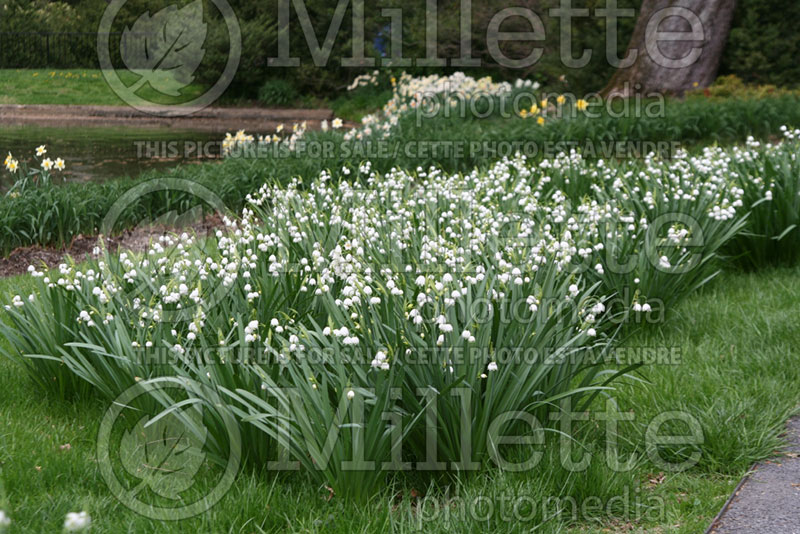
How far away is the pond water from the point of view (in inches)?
516

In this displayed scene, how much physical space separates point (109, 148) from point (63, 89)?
30.9 ft

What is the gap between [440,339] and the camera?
325 centimetres

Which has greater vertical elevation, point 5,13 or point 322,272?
point 5,13

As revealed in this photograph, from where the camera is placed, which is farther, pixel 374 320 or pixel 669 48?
pixel 669 48

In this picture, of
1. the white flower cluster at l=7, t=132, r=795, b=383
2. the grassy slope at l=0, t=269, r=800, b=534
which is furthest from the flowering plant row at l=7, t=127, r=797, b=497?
the grassy slope at l=0, t=269, r=800, b=534

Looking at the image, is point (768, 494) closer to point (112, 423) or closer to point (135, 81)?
point (112, 423)

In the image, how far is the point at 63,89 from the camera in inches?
949

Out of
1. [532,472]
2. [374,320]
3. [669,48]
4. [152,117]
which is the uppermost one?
[669,48]

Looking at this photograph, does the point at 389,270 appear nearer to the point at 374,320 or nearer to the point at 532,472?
the point at 374,320

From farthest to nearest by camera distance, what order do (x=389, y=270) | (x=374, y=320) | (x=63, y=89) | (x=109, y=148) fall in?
(x=63, y=89)
(x=109, y=148)
(x=389, y=270)
(x=374, y=320)

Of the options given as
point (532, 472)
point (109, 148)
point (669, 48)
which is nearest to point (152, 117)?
point (109, 148)

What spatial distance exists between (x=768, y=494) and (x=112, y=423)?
2823mm

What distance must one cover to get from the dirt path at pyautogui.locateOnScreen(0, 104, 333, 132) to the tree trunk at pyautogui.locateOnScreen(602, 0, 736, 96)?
868 cm

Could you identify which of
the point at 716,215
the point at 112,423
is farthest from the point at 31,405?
the point at 716,215
